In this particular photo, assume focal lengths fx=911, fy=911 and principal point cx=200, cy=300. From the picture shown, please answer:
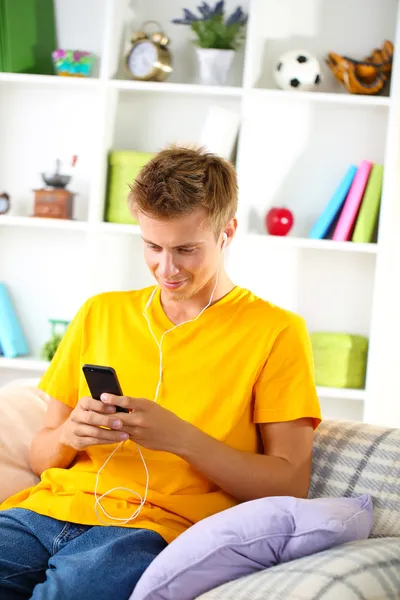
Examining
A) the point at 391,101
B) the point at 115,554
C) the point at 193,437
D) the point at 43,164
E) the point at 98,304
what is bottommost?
the point at 115,554

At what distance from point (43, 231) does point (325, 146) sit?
4.04ft

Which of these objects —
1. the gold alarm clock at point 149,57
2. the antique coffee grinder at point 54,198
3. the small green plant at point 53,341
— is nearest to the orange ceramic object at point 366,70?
the gold alarm clock at point 149,57

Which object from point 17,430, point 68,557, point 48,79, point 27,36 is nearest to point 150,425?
point 68,557

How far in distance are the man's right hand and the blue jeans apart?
154 millimetres

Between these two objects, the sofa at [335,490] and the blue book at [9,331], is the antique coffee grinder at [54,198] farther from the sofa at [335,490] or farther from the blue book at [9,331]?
the sofa at [335,490]

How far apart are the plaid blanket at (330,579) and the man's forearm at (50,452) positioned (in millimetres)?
516

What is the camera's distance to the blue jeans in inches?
58.1

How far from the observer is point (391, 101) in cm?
342

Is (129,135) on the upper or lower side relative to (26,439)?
upper

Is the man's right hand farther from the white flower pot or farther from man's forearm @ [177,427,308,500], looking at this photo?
the white flower pot

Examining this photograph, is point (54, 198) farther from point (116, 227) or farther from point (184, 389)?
point (184, 389)

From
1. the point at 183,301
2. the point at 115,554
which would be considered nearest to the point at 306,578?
the point at 115,554

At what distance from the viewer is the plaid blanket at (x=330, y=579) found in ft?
4.20

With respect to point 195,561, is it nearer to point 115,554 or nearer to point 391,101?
point 115,554
